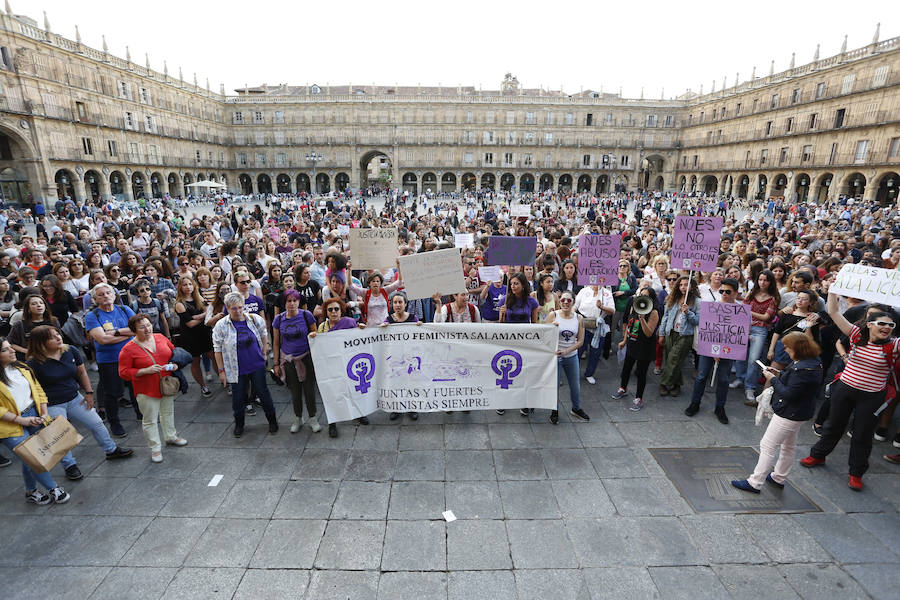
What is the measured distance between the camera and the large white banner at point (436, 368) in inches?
191

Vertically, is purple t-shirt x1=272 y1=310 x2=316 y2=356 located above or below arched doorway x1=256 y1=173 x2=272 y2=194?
below

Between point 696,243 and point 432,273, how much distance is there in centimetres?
362

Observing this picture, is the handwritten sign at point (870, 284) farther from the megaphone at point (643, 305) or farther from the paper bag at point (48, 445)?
the paper bag at point (48, 445)

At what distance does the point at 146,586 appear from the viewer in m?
3.03

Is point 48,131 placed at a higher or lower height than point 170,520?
higher

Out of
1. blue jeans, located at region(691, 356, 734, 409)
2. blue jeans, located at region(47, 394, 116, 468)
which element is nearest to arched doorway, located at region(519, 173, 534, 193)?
blue jeans, located at region(691, 356, 734, 409)

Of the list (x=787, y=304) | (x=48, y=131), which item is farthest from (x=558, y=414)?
(x=48, y=131)

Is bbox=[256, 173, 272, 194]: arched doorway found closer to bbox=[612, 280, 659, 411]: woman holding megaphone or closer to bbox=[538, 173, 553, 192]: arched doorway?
bbox=[538, 173, 553, 192]: arched doorway

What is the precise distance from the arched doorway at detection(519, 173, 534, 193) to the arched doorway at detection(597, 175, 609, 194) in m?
7.99

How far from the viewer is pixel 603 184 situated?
5412 cm

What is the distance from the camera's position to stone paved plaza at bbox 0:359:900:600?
120 inches

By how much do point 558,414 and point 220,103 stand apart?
2209 inches

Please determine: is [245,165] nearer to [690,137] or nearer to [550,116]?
[550,116]

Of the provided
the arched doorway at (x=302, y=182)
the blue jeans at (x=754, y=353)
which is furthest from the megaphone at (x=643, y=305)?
the arched doorway at (x=302, y=182)
